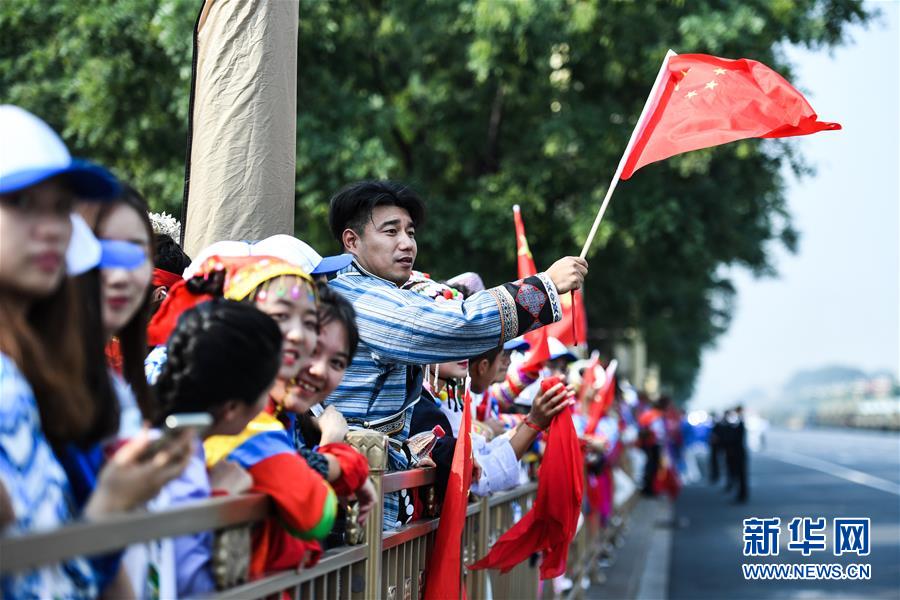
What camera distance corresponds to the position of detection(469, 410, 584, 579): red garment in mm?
5137

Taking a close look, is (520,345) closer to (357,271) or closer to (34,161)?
(357,271)

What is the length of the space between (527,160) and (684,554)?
15.9 feet

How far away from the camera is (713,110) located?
18.1 ft

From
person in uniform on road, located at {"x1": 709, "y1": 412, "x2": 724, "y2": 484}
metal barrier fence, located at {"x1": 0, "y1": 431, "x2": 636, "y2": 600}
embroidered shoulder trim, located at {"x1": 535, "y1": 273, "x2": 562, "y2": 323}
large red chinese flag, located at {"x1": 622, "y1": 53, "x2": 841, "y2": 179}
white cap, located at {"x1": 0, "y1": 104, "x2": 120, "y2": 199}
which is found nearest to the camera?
metal barrier fence, located at {"x1": 0, "y1": 431, "x2": 636, "y2": 600}

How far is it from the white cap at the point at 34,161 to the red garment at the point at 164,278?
5.73ft

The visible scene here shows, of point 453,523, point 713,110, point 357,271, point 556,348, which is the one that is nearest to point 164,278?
point 357,271

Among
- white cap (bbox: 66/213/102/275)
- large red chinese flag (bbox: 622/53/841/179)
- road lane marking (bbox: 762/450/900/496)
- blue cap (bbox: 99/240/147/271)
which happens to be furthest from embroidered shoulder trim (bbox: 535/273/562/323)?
road lane marking (bbox: 762/450/900/496)

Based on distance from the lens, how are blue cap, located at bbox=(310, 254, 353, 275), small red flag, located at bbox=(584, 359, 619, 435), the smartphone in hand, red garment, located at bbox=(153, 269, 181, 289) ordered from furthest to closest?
small red flag, located at bbox=(584, 359, 619, 435) → red garment, located at bbox=(153, 269, 181, 289) → blue cap, located at bbox=(310, 254, 353, 275) → the smartphone in hand

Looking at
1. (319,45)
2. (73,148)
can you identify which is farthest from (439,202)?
(73,148)

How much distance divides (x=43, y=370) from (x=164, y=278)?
194cm

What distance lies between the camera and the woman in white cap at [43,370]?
82.5 inches

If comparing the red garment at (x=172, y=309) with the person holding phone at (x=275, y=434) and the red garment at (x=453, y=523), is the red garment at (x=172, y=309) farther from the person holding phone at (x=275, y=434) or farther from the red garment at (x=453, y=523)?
the red garment at (x=453, y=523)

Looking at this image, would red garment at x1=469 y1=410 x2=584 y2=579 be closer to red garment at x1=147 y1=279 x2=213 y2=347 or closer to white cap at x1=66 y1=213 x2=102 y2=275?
red garment at x1=147 y1=279 x2=213 y2=347

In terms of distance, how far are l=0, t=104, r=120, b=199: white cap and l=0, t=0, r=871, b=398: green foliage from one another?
9.96m
